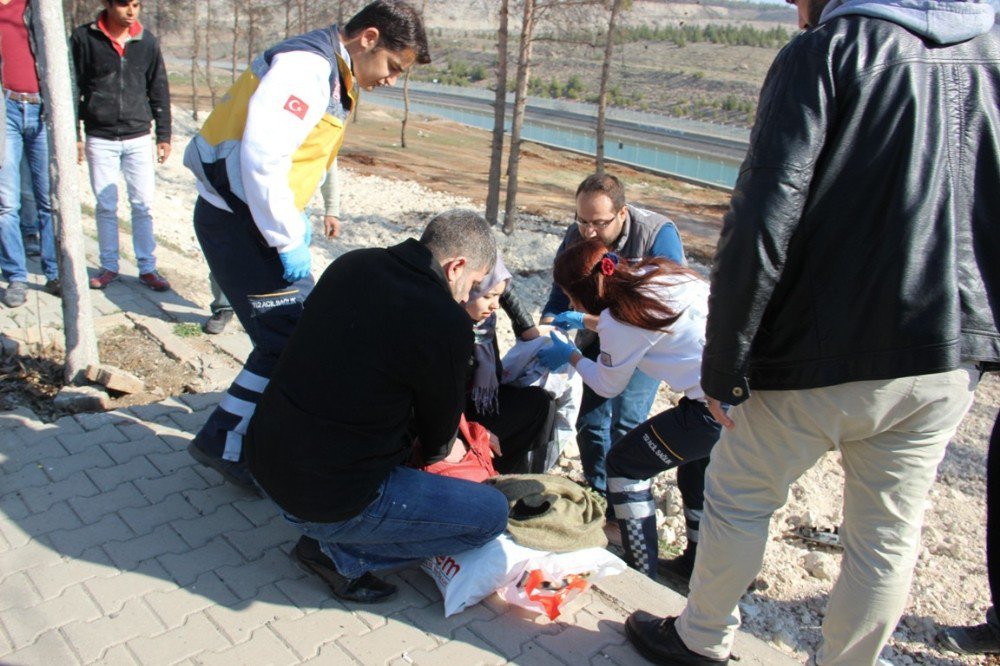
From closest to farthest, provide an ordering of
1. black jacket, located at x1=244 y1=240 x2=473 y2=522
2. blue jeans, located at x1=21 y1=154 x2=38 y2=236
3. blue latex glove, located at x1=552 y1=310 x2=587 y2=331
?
black jacket, located at x1=244 y1=240 x2=473 y2=522 < blue latex glove, located at x1=552 y1=310 x2=587 y2=331 < blue jeans, located at x1=21 y1=154 x2=38 y2=236

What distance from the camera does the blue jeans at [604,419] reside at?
12.8 ft

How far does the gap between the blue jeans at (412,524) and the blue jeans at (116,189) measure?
11.7 feet

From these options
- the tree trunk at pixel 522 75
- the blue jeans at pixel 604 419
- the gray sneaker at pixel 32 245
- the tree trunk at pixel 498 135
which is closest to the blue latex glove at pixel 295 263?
the blue jeans at pixel 604 419

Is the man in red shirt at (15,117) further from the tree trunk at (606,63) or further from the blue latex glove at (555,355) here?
the tree trunk at (606,63)

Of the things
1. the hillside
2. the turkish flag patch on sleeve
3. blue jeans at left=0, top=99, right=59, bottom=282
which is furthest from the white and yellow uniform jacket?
the hillside

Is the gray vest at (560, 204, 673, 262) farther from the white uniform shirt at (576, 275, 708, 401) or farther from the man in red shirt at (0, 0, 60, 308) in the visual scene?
the man in red shirt at (0, 0, 60, 308)

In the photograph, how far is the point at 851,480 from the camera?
224 cm

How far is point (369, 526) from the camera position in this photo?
2.67 m

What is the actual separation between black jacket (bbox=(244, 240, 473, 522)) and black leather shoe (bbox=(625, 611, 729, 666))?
0.92 m

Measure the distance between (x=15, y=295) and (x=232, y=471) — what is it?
2.70m

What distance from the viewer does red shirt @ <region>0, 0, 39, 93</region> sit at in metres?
5.11

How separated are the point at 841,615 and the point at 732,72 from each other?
70174 mm

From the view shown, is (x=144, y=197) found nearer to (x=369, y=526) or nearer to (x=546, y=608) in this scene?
(x=369, y=526)

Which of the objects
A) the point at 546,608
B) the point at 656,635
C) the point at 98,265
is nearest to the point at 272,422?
the point at 546,608
